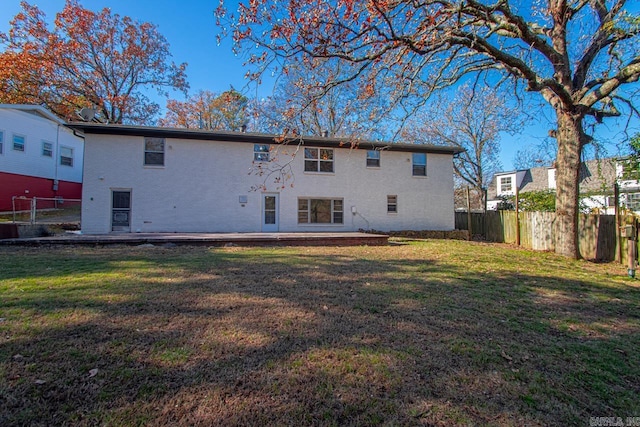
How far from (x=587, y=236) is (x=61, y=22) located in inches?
1174

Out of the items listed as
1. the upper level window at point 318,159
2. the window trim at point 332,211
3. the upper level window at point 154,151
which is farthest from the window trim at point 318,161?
the upper level window at point 154,151

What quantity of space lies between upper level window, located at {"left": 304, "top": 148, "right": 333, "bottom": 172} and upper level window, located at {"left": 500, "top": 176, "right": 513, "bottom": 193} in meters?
20.1

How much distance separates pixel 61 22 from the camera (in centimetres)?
1975

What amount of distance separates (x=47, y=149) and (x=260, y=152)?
13.7 meters

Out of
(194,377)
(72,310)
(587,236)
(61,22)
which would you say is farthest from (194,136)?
(61,22)

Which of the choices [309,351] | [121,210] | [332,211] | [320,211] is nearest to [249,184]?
[320,211]

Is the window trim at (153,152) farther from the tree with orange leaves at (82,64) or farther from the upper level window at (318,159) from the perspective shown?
the tree with orange leaves at (82,64)

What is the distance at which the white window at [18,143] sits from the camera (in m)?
16.0

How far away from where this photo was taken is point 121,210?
1243 centimetres

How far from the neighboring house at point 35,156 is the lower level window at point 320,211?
10936mm

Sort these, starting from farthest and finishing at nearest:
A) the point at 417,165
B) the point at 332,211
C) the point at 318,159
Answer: the point at 417,165, the point at 332,211, the point at 318,159

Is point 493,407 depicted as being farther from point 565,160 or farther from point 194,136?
point 194,136

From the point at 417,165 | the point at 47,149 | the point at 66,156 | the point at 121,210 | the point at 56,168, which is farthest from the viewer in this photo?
the point at 66,156

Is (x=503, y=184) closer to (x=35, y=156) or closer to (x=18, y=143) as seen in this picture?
(x=35, y=156)
